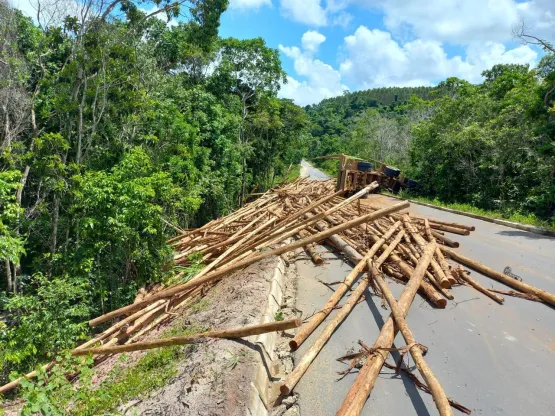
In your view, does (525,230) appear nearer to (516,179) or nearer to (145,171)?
(516,179)

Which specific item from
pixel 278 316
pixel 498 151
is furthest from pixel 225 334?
pixel 498 151

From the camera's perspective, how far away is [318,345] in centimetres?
411

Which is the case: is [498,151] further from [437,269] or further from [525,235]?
[437,269]

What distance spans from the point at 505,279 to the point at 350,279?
2.69 m

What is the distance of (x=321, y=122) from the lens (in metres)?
103

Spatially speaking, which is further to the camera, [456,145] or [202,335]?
[456,145]

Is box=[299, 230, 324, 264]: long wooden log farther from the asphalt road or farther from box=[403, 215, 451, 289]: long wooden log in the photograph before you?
box=[403, 215, 451, 289]: long wooden log

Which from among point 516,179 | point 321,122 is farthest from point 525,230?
point 321,122

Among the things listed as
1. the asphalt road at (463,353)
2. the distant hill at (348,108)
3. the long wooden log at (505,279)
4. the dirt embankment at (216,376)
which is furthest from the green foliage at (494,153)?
the distant hill at (348,108)

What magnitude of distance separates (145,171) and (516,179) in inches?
587

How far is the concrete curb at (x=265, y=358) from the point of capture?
3.25 meters

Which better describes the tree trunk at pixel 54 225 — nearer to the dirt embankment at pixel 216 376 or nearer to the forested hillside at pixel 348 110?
the dirt embankment at pixel 216 376

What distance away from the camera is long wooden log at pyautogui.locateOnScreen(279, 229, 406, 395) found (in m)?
3.52

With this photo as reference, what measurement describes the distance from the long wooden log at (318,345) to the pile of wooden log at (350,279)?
0.4 inches
